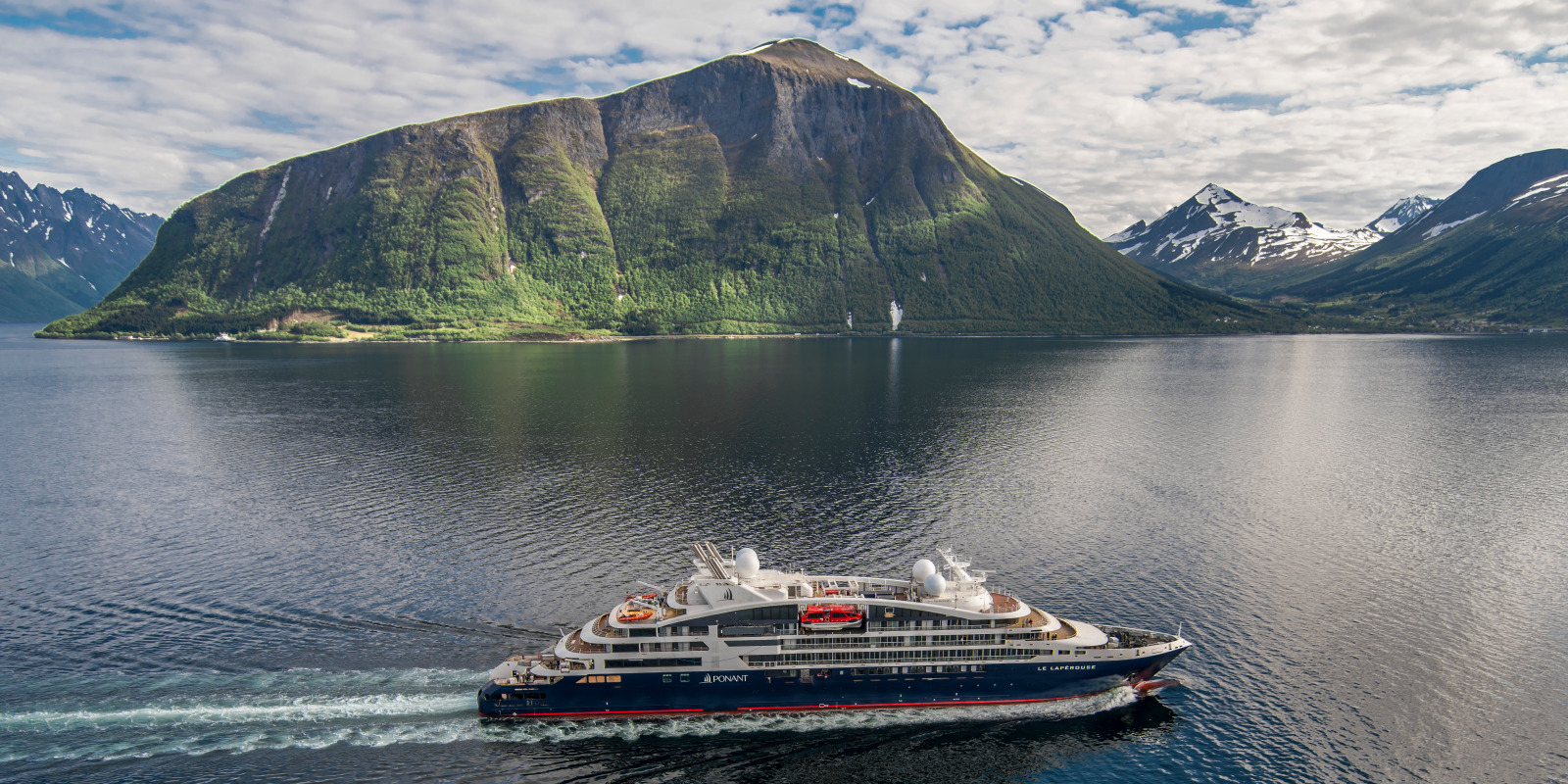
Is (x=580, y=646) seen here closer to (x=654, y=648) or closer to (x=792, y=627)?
(x=654, y=648)

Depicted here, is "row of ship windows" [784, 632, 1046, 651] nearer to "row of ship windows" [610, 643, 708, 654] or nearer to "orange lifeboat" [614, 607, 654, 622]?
"row of ship windows" [610, 643, 708, 654]

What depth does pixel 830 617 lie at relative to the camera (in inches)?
2077

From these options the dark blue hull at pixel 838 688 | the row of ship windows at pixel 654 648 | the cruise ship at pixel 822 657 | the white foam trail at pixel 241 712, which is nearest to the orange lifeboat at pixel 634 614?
the cruise ship at pixel 822 657

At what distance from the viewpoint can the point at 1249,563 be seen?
248 ft

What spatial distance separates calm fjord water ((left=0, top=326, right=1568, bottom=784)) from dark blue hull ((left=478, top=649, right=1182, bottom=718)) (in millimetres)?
1523

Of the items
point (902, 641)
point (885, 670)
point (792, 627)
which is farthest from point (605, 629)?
point (902, 641)

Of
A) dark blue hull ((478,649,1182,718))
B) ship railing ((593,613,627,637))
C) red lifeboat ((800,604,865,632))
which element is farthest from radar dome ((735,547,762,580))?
ship railing ((593,613,627,637))

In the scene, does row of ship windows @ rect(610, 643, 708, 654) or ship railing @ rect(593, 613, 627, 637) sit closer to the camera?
row of ship windows @ rect(610, 643, 708, 654)

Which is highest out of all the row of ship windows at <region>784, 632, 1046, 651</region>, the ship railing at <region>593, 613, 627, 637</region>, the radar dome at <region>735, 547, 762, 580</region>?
the radar dome at <region>735, 547, 762, 580</region>

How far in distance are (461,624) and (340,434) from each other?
88.7 meters

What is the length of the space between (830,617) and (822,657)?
2912mm

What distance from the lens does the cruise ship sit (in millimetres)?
51906

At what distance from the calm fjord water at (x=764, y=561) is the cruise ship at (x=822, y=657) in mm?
1872

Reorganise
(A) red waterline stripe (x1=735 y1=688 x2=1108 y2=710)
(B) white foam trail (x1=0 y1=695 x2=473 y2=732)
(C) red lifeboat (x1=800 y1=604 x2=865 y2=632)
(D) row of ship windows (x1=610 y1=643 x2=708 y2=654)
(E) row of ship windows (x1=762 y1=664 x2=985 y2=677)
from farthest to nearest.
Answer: (A) red waterline stripe (x1=735 y1=688 x2=1108 y2=710), (C) red lifeboat (x1=800 y1=604 x2=865 y2=632), (E) row of ship windows (x1=762 y1=664 x2=985 y2=677), (D) row of ship windows (x1=610 y1=643 x2=708 y2=654), (B) white foam trail (x1=0 y1=695 x2=473 y2=732)
